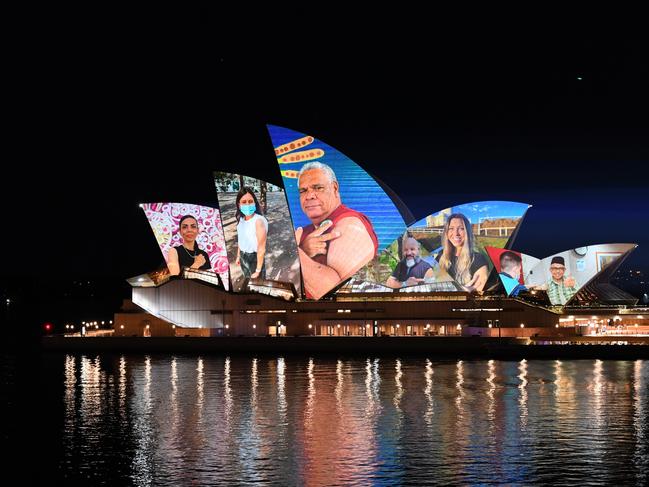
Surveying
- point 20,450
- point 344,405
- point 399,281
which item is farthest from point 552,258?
point 20,450

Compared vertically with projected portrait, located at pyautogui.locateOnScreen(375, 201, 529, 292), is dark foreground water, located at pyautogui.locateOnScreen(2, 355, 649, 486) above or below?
below

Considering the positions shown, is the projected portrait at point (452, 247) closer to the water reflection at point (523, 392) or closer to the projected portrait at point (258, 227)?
the projected portrait at point (258, 227)

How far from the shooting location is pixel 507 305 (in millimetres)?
72062

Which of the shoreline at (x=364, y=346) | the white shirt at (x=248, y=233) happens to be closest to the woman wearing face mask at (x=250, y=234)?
the white shirt at (x=248, y=233)

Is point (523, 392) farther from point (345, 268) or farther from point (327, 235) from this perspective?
point (345, 268)

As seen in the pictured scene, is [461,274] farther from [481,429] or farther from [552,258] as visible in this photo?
[481,429]

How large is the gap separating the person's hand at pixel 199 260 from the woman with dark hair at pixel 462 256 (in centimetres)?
1743

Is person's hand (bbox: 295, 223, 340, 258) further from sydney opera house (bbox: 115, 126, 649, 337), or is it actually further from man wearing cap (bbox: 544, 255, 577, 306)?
man wearing cap (bbox: 544, 255, 577, 306)

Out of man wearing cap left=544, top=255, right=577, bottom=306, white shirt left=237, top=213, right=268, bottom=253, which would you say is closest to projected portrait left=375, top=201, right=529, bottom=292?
man wearing cap left=544, top=255, right=577, bottom=306

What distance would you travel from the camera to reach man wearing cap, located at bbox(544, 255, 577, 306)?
7500 centimetres

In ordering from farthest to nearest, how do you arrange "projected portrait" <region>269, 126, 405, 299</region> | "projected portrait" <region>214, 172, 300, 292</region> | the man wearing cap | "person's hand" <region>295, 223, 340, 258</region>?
the man wearing cap
"projected portrait" <region>214, 172, 300, 292</region>
"person's hand" <region>295, 223, 340, 258</region>
"projected portrait" <region>269, 126, 405, 299</region>

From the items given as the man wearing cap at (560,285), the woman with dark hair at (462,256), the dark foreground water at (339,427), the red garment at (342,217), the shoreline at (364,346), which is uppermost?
the red garment at (342,217)

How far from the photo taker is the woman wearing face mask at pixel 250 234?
7425 cm

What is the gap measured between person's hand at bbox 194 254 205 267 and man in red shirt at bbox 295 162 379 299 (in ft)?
25.0
